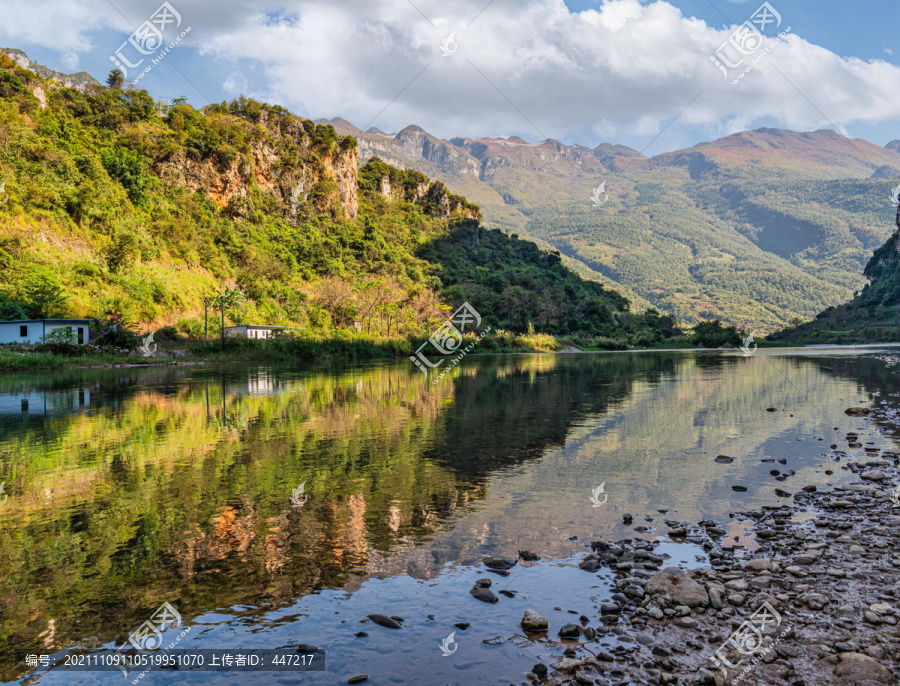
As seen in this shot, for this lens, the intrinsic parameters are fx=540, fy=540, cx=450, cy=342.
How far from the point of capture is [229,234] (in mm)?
90875

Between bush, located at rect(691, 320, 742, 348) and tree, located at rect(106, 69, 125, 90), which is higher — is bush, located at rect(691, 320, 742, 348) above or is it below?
below

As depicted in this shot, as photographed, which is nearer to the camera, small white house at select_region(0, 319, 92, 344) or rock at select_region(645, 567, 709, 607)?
rock at select_region(645, 567, 709, 607)

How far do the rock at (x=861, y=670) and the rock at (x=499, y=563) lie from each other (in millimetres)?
3496

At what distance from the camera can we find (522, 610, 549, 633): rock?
215 inches

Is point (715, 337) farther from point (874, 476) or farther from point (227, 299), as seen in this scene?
point (874, 476)

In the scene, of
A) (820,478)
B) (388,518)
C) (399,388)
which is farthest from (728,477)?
(399,388)

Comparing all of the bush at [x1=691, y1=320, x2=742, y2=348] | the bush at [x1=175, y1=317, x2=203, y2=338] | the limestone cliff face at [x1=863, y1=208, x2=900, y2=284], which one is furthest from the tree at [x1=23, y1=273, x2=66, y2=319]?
the limestone cliff face at [x1=863, y1=208, x2=900, y2=284]

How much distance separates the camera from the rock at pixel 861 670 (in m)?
4.44

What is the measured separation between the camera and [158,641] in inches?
207

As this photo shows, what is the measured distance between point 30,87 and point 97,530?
10205 centimetres

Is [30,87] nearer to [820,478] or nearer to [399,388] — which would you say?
[399,388]

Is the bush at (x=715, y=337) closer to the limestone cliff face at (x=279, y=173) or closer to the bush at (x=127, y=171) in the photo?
the limestone cliff face at (x=279, y=173)

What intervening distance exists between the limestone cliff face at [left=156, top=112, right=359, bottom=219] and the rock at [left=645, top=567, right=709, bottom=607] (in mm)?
101009

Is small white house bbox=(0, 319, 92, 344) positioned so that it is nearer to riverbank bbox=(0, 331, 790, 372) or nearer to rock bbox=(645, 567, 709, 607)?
riverbank bbox=(0, 331, 790, 372)
